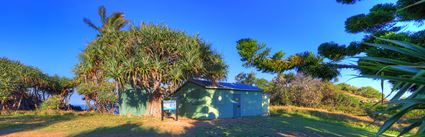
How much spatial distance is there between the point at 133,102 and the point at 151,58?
21.4 ft

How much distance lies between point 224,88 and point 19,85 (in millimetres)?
16381

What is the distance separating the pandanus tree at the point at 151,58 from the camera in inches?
645

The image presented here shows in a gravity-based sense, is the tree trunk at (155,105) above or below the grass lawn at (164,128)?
above

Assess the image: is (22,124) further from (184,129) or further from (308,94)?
(308,94)

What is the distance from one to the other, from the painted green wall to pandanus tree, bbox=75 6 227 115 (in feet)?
11.1

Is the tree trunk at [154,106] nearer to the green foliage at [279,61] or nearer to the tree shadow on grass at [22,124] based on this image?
the tree shadow on grass at [22,124]

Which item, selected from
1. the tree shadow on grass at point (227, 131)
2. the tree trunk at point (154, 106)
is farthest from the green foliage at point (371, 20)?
the tree trunk at point (154, 106)

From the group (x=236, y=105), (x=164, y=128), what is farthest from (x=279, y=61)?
A: (x=236, y=105)

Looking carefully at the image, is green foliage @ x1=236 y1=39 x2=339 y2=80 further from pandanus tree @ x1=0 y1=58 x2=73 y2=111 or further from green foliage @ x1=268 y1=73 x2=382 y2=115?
green foliage @ x1=268 y1=73 x2=382 y2=115

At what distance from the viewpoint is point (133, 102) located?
22.3 meters

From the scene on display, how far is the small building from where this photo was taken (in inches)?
739

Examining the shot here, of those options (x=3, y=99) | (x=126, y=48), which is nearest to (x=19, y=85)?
(x=3, y=99)

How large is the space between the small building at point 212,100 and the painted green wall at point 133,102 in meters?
2.53

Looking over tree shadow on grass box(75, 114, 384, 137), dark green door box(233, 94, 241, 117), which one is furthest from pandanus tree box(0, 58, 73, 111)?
dark green door box(233, 94, 241, 117)
